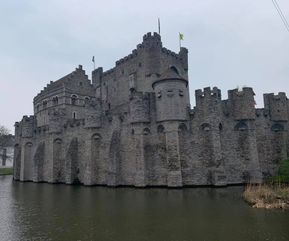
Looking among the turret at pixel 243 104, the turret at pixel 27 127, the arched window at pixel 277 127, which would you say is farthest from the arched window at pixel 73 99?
the arched window at pixel 277 127

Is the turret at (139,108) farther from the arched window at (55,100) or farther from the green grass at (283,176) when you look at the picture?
the arched window at (55,100)

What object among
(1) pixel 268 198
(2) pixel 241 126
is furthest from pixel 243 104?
(1) pixel 268 198

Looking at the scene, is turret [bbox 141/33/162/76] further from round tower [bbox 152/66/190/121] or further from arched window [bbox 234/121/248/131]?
arched window [bbox 234/121/248/131]

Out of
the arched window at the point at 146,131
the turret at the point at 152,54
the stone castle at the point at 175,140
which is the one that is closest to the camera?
the stone castle at the point at 175,140

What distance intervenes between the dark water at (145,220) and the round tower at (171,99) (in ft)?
27.2

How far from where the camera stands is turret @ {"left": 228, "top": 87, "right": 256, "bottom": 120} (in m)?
23.3

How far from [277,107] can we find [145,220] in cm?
1931

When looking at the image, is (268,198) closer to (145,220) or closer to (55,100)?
(145,220)

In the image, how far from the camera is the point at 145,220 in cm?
1166

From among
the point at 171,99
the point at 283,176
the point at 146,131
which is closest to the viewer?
the point at 283,176

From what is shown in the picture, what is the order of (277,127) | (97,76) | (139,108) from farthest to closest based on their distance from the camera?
→ (97,76) < (277,127) < (139,108)

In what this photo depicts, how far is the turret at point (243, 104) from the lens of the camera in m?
23.3

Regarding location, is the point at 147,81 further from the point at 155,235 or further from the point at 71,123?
the point at 155,235

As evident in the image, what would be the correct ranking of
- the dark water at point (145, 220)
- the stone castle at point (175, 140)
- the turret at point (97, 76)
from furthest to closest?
the turret at point (97, 76) → the stone castle at point (175, 140) → the dark water at point (145, 220)
